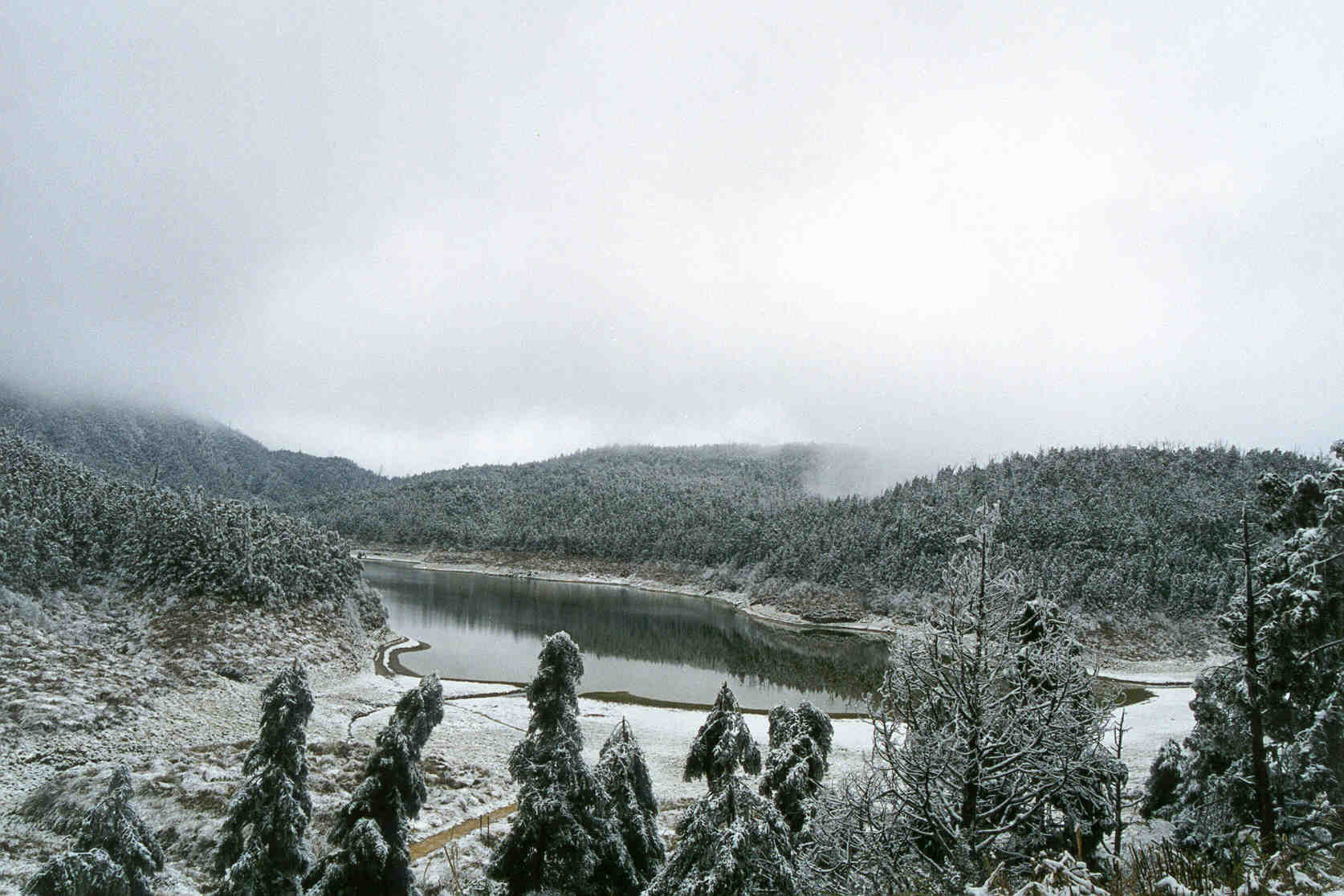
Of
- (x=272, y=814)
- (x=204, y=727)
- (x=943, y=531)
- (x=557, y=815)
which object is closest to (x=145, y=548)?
(x=204, y=727)

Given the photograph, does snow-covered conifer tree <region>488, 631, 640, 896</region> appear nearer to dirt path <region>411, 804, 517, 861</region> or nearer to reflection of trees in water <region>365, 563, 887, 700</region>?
dirt path <region>411, 804, 517, 861</region>

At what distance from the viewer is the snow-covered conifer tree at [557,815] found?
444 inches

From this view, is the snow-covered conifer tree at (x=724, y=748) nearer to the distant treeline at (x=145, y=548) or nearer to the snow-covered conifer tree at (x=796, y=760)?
the snow-covered conifer tree at (x=796, y=760)

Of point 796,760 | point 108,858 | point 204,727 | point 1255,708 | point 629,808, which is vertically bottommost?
point 204,727

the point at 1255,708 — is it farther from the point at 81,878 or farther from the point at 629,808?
the point at 81,878

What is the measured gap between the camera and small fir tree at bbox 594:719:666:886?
13.3 m

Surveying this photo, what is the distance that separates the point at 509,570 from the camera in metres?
150

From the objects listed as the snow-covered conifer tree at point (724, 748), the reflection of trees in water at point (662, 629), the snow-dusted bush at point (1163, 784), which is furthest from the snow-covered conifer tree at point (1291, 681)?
the reflection of trees in water at point (662, 629)

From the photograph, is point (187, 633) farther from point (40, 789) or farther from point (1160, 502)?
point (1160, 502)

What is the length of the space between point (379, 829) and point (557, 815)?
3.25 metres

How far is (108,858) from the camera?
37.5 feet

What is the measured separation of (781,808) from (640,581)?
12415 cm

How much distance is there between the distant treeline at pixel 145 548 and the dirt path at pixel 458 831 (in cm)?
3461

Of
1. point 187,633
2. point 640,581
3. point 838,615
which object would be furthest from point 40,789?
point 640,581
